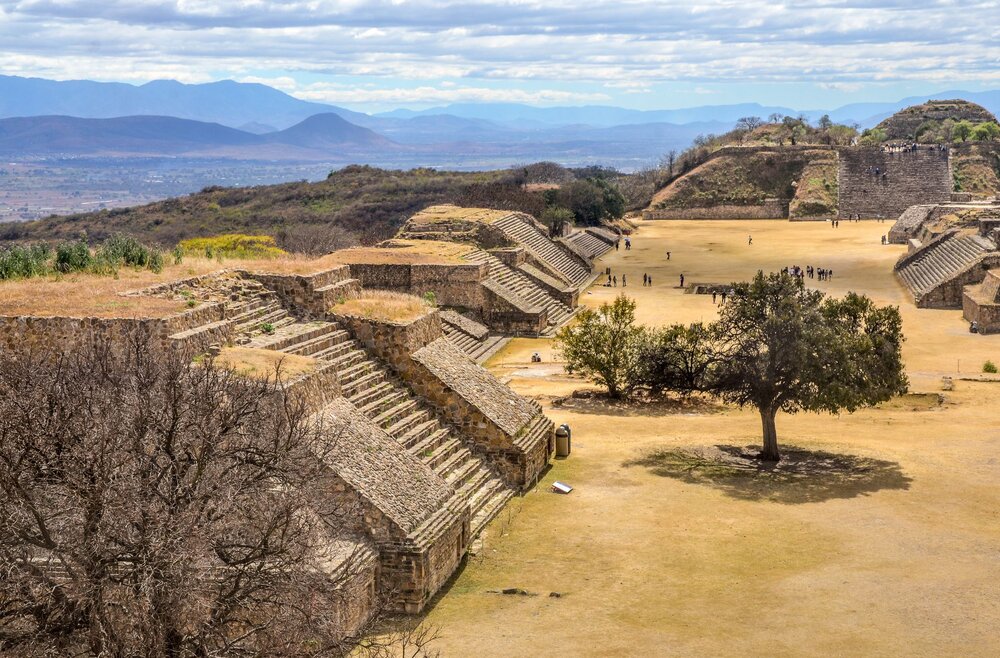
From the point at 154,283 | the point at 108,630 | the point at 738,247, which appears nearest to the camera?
the point at 108,630

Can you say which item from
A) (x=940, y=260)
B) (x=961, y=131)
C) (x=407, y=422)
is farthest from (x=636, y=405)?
(x=961, y=131)

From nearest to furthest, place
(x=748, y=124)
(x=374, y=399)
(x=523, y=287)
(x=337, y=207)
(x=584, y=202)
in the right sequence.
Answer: (x=374, y=399) → (x=523, y=287) → (x=584, y=202) → (x=337, y=207) → (x=748, y=124)

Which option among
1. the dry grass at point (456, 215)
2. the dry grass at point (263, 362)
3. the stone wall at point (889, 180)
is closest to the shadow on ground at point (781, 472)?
the dry grass at point (263, 362)

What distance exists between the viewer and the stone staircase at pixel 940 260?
4781 cm

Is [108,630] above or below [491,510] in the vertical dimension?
above

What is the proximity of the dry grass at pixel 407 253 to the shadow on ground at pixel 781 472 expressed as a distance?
1642 cm

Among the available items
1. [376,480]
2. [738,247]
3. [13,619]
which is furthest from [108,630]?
[738,247]

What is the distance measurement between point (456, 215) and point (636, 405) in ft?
76.7

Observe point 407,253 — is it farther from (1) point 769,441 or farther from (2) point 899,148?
(2) point 899,148

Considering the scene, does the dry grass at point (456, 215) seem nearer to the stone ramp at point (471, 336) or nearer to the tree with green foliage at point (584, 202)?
the stone ramp at point (471, 336)

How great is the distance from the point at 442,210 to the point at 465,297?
45.4ft

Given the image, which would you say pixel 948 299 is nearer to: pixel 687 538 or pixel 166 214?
pixel 687 538

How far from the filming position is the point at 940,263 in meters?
50.8

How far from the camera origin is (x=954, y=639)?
47.3ft
